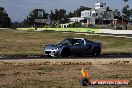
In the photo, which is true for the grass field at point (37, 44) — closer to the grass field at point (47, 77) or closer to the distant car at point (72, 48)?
the distant car at point (72, 48)

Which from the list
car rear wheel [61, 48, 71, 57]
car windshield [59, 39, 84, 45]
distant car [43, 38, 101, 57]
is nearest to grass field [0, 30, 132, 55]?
distant car [43, 38, 101, 57]

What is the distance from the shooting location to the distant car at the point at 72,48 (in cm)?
2512

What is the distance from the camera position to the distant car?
2512cm

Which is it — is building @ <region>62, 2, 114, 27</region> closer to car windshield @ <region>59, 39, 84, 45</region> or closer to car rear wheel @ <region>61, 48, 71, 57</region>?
car windshield @ <region>59, 39, 84, 45</region>

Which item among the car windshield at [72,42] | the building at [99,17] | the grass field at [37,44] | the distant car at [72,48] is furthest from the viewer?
the building at [99,17]

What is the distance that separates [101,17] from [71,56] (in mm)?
151515

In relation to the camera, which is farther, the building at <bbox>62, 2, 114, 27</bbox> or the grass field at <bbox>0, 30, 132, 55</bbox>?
the building at <bbox>62, 2, 114, 27</bbox>

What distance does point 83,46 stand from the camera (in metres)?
26.1

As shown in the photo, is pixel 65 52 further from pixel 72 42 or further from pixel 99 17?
pixel 99 17

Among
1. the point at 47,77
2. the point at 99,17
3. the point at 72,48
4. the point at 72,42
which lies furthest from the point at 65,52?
the point at 99,17

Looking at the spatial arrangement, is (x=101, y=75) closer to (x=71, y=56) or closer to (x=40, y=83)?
(x=40, y=83)

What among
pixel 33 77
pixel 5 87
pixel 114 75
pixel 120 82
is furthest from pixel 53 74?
pixel 120 82

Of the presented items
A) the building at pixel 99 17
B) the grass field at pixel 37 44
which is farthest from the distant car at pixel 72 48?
the building at pixel 99 17

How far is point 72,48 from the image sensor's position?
25.6 metres
